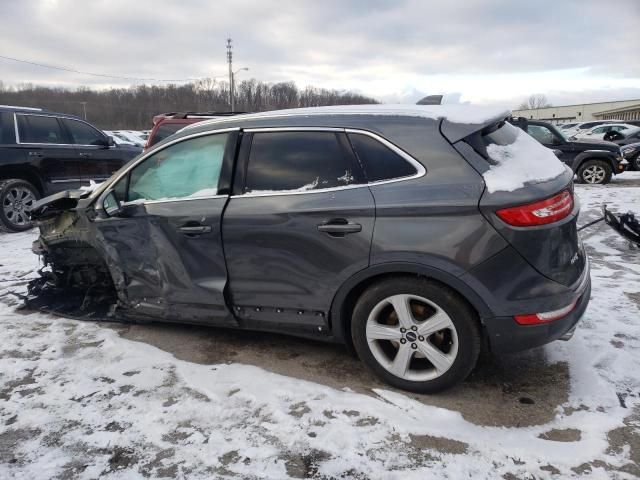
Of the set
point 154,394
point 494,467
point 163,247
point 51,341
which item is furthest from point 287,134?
point 51,341

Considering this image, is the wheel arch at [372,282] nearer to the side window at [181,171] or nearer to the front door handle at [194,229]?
the front door handle at [194,229]

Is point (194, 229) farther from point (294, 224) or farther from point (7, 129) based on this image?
point (7, 129)

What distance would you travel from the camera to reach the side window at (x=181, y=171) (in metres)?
3.45

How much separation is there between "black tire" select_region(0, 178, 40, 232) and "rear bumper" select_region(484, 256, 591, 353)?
766cm

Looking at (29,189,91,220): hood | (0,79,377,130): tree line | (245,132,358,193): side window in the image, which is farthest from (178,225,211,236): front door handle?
(0,79,377,130): tree line

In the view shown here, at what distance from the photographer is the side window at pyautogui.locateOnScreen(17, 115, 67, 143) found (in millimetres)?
7793

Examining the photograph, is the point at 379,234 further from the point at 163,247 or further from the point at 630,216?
the point at 630,216

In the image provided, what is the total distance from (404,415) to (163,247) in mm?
2061

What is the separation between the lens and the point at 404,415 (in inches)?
110

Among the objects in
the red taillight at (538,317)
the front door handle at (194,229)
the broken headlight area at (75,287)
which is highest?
the front door handle at (194,229)

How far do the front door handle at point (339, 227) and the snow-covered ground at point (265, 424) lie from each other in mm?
1015

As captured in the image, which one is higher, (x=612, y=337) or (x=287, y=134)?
(x=287, y=134)

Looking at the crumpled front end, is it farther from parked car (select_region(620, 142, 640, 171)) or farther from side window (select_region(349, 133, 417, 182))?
parked car (select_region(620, 142, 640, 171))

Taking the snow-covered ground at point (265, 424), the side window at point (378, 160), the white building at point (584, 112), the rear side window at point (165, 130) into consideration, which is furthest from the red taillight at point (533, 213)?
the white building at point (584, 112)
